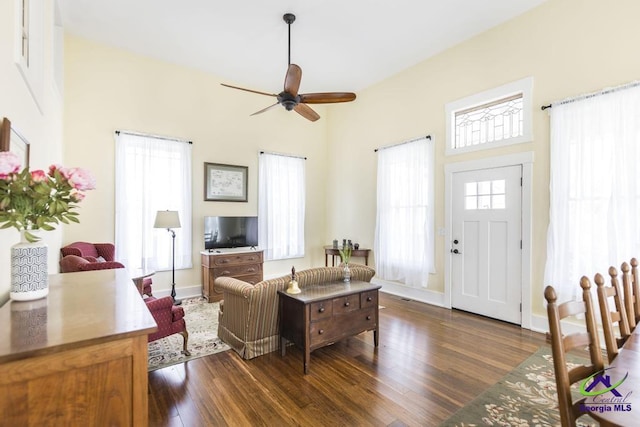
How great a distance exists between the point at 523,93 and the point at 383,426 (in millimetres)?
4101

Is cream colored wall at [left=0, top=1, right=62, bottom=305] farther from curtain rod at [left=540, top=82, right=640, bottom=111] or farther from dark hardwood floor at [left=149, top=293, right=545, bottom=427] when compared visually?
curtain rod at [left=540, top=82, right=640, bottom=111]

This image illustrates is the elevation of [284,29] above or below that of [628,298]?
above

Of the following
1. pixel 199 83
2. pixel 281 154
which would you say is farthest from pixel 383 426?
pixel 199 83

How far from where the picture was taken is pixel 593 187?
3334 mm

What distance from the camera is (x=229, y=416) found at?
220cm

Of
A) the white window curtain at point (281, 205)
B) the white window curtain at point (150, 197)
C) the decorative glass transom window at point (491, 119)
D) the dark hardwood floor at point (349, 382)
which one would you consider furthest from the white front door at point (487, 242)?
the white window curtain at point (150, 197)

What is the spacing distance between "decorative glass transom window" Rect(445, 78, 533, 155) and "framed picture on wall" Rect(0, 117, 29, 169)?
15.5 ft

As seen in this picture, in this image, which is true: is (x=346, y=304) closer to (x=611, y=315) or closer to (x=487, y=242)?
(x=611, y=315)

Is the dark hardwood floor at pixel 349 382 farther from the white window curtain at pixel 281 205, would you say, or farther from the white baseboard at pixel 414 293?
the white window curtain at pixel 281 205

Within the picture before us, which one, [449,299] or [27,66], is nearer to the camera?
[27,66]

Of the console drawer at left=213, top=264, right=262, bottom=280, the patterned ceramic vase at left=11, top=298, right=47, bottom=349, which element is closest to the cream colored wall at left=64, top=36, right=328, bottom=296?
the console drawer at left=213, top=264, right=262, bottom=280

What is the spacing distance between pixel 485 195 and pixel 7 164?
470 centimetres

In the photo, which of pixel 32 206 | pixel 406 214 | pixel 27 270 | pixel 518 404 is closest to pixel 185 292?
pixel 406 214

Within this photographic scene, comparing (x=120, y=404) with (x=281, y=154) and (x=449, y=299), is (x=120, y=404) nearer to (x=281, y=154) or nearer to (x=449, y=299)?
(x=449, y=299)
